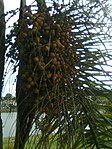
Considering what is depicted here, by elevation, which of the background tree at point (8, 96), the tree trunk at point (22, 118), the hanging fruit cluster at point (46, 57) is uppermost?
the hanging fruit cluster at point (46, 57)

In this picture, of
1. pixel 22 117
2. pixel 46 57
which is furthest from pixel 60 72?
pixel 22 117

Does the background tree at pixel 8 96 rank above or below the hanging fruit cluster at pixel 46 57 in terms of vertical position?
below

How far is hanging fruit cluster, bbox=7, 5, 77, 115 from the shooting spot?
746 millimetres

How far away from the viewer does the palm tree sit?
75 cm

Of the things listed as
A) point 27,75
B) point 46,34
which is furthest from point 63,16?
point 27,75

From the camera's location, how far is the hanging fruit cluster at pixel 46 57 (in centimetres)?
75

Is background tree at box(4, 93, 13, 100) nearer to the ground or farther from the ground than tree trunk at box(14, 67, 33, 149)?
farther from the ground

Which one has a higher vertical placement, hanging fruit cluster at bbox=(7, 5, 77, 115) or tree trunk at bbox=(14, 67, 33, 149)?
hanging fruit cluster at bbox=(7, 5, 77, 115)

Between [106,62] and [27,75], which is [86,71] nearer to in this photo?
[106,62]

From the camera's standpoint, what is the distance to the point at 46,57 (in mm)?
758

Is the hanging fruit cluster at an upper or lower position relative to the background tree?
upper

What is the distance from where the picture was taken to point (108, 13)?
37.6 inches

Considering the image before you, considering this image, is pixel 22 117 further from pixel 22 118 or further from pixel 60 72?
pixel 60 72

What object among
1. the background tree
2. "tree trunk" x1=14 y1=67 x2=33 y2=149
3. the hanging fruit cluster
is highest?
the hanging fruit cluster
